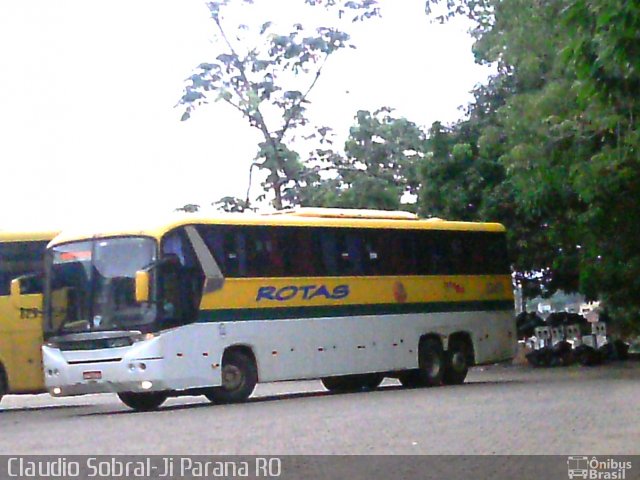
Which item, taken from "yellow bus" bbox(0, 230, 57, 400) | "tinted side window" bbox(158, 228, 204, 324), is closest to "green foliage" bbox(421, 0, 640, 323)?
"tinted side window" bbox(158, 228, 204, 324)

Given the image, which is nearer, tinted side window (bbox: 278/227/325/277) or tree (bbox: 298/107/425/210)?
tinted side window (bbox: 278/227/325/277)

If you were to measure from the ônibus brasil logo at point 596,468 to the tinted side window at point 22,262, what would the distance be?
1322 cm

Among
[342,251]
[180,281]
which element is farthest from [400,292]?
[180,281]

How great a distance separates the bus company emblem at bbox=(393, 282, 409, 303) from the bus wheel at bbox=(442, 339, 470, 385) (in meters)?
1.74

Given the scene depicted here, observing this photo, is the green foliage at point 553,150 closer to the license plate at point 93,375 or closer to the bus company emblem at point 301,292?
the bus company emblem at point 301,292

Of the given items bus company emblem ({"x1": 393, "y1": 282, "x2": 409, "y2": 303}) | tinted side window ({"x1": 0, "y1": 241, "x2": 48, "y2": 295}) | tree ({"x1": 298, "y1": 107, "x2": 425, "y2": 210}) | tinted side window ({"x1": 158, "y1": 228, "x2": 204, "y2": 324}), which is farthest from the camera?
tree ({"x1": 298, "y1": 107, "x2": 425, "y2": 210})

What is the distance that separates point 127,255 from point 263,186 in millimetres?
18466

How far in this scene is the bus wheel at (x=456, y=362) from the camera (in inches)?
1055

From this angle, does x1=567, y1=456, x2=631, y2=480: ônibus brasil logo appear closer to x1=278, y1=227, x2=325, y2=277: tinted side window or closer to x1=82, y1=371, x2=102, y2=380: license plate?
x1=82, y1=371, x2=102, y2=380: license plate

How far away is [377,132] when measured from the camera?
4125 cm

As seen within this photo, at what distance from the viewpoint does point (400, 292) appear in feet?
84.1

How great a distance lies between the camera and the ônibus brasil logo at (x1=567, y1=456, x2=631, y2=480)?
11.3 meters

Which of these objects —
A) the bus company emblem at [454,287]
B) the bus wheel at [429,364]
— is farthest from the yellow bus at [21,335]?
the bus company emblem at [454,287]

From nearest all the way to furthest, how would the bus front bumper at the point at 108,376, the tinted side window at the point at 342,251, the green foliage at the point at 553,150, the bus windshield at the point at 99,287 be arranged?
the green foliage at the point at 553,150, the bus front bumper at the point at 108,376, the bus windshield at the point at 99,287, the tinted side window at the point at 342,251
